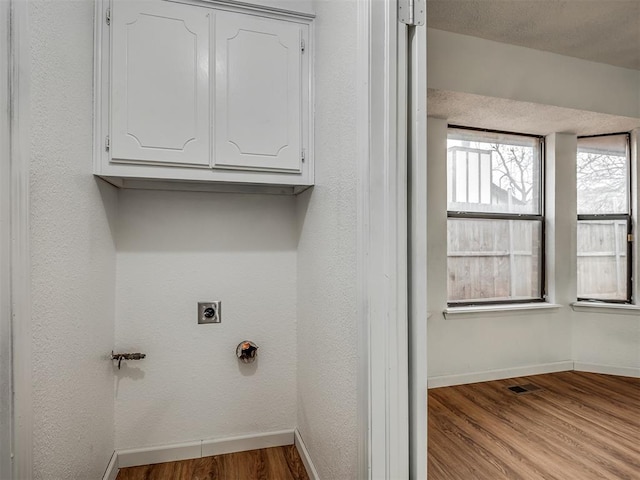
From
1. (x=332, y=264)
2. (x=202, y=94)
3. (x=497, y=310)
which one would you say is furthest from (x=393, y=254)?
(x=497, y=310)

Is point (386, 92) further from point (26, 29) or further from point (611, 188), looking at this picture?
point (611, 188)

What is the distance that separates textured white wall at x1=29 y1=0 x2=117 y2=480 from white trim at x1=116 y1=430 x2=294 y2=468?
0.68 ft

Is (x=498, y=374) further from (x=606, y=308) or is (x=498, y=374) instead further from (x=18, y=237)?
(x=18, y=237)

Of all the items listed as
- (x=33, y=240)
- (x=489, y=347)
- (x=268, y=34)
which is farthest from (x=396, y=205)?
(x=489, y=347)

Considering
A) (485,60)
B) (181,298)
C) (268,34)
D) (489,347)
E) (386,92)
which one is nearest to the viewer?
(386,92)

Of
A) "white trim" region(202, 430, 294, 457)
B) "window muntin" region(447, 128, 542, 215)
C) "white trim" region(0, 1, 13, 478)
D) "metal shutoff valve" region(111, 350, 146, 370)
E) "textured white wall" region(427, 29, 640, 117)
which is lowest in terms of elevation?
→ "white trim" region(202, 430, 294, 457)

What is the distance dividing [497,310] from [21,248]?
3.08m

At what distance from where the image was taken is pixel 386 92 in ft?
3.34

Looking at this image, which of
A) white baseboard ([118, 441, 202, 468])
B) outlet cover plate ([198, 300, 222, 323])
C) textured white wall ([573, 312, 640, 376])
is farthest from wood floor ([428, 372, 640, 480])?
outlet cover plate ([198, 300, 222, 323])

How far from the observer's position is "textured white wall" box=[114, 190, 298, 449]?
1713 millimetres

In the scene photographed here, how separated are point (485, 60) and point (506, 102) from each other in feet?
1.11

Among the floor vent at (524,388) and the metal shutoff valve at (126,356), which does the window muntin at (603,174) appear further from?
the metal shutoff valve at (126,356)

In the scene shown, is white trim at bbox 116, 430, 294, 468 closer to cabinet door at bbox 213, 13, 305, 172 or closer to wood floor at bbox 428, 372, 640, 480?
wood floor at bbox 428, 372, 640, 480

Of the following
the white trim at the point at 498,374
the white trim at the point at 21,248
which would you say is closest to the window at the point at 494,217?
the white trim at the point at 498,374
